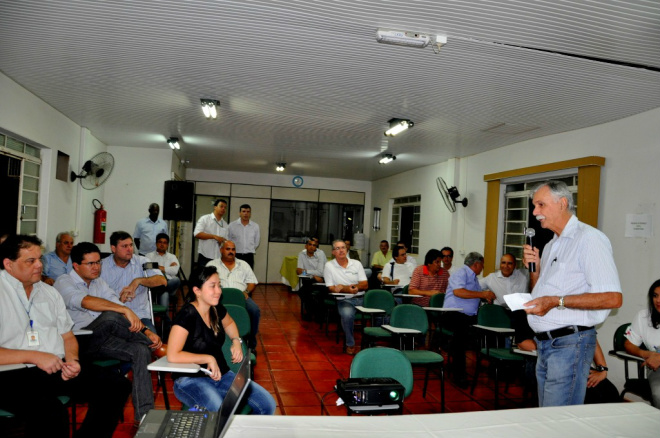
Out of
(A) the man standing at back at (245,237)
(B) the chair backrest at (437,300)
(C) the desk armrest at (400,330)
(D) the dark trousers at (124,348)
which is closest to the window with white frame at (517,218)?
(B) the chair backrest at (437,300)

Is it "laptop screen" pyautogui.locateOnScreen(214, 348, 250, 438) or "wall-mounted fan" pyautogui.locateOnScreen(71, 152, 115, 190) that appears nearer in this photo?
"laptop screen" pyautogui.locateOnScreen(214, 348, 250, 438)

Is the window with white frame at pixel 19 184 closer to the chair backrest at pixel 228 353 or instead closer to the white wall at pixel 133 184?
the white wall at pixel 133 184

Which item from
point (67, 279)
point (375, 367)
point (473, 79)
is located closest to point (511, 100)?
point (473, 79)

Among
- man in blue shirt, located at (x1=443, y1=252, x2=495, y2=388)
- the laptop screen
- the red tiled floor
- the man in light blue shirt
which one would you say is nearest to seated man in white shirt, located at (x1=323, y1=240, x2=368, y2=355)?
the red tiled floor

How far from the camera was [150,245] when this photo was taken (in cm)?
777

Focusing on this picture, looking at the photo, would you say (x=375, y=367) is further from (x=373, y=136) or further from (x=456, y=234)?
(x=456, y=234)

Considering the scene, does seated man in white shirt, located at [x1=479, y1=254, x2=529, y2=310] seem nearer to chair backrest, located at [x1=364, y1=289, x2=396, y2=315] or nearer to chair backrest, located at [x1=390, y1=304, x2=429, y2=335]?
chair backrest, located at [x1=364, y1=289, x2=396, y2=315]

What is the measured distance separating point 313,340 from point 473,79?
385 cm

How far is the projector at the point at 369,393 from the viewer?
7.39 ft

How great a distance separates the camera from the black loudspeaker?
8.31m

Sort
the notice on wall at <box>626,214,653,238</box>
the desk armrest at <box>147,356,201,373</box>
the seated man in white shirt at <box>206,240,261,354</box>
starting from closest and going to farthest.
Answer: the desk armrest at <box>147,356,201,373</box> < the notice on wall at <box>626,214,653,238</box> < the seated man in white shirt at <box>206,240,261,354</box>

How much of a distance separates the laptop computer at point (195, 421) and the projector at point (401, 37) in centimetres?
229

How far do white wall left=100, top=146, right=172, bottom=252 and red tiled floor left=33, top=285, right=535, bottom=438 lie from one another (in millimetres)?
3431

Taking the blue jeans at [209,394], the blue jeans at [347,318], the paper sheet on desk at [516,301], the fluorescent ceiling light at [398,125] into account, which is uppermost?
the fluorescent ceiling light at [398,125]
